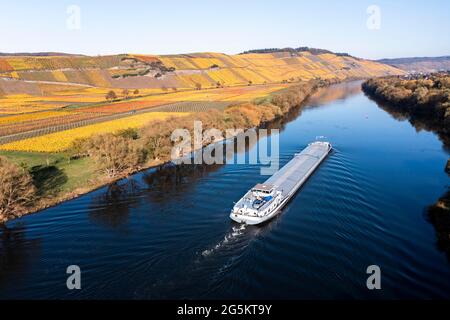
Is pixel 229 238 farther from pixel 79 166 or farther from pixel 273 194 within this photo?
pixel 79 166

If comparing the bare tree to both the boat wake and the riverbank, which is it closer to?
the boat wake

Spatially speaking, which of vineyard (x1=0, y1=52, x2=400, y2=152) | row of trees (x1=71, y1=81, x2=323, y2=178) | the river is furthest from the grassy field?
the river

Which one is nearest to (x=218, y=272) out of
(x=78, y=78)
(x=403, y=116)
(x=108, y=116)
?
(x=108, y=116)

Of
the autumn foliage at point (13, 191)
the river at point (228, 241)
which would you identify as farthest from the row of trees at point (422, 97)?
the autumn foliage at point (13, 191)

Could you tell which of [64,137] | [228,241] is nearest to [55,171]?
[64,137]

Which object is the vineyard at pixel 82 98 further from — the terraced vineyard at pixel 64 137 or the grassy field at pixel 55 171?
the grassy field at pixel 55 171
